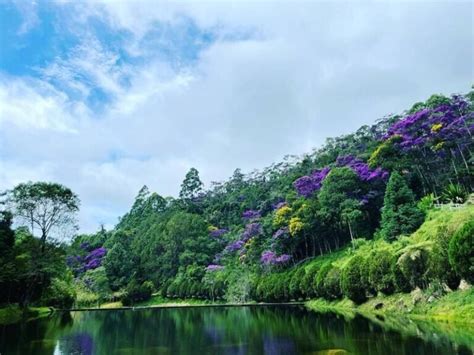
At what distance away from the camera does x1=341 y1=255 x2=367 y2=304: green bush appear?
33.8 metres

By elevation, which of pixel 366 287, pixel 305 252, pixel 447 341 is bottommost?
pixel 447 341

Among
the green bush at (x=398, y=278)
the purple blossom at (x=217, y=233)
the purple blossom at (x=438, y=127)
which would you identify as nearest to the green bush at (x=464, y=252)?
the green bush at (x=398, y=278)

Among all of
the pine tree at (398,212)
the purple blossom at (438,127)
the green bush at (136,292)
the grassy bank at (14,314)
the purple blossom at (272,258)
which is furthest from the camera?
the green bush at (136,292)

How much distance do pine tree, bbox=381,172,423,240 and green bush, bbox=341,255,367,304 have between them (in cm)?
662

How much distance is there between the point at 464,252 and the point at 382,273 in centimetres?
1030

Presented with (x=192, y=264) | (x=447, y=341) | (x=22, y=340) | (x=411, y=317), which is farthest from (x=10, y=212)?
(x=192, y=264)

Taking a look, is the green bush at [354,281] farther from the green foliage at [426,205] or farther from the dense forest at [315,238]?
the green foliage at [426,205]

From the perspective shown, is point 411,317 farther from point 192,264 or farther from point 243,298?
point 192,264

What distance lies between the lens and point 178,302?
68500 mm

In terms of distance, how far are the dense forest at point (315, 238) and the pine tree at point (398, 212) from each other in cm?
10

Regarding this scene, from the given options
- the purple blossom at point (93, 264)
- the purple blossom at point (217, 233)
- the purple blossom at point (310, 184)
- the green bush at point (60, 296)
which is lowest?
the green bush at point (60, 296)

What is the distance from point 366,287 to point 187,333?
15517mm

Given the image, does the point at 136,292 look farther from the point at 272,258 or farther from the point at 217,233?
the point at 272,258

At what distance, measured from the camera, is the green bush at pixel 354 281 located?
111 ft
